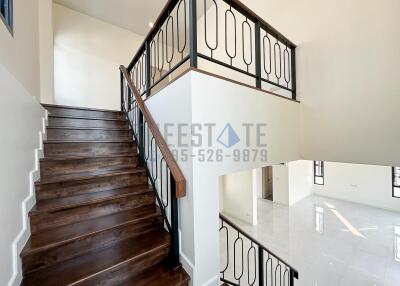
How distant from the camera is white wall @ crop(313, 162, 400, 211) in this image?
270 inches

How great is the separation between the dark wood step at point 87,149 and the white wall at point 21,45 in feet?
2.28

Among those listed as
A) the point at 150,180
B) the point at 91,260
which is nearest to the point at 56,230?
Result: the point at 91,260

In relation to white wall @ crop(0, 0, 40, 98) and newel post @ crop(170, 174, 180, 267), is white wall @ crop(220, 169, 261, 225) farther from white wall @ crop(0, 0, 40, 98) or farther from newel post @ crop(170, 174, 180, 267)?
white wall @ crop(0, 0, 40, 98)

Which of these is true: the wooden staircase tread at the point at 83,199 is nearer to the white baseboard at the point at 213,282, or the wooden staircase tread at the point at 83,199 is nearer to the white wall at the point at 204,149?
the white wall at the point at 204,149

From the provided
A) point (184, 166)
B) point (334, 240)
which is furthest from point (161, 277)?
point (334, 240)

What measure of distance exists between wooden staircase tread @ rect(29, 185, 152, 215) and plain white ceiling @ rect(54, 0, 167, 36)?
4.26 m

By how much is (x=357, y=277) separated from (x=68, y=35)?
8.14 meters

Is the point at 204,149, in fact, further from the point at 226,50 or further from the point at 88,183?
the point at 88,183

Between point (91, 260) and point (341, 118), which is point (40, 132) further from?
point (341, 118)

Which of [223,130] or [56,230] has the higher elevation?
[223,130]

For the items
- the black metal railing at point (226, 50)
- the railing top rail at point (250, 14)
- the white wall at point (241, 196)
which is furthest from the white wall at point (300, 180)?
the railing top rail at point (250, 14)

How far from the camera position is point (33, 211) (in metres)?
1.50

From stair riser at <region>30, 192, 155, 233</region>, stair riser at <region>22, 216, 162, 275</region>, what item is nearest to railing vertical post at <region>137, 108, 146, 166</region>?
stair riser at <region>30, 192, 155, 233</region>

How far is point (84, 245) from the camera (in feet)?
4.96
